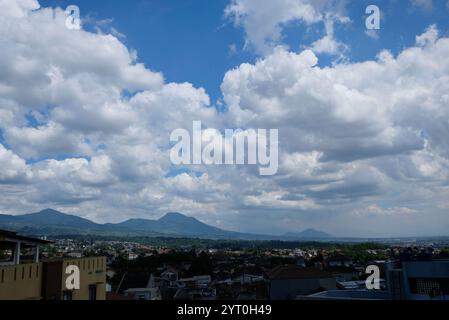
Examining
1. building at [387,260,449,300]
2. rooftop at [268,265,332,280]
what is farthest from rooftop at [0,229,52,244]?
rooftop at [268,265,332,280]

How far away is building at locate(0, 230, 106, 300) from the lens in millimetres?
8377

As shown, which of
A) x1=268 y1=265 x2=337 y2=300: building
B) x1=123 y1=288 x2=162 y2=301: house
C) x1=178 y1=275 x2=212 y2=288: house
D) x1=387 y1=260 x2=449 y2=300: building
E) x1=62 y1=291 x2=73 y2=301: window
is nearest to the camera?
x1=62 y1=291 x2=73 y2=301: window

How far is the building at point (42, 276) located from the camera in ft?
27.5

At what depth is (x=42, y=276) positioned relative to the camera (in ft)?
32.4

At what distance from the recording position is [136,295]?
35.2m

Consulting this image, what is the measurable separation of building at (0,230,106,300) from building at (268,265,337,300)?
23.9 metres

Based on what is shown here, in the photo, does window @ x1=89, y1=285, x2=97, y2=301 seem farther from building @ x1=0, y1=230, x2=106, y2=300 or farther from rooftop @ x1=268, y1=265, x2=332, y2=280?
rooftop @ x1=268, y1=265, x2=332, y2=280

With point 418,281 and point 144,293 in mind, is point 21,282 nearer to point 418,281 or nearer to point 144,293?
point 418,281

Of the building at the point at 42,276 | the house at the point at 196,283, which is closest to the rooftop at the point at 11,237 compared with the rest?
the building at the point at 42,276

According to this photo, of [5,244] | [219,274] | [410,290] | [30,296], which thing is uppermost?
[5,244]

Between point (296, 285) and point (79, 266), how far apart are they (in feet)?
89.0

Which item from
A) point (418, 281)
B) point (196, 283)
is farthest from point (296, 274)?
point (418, 281)
